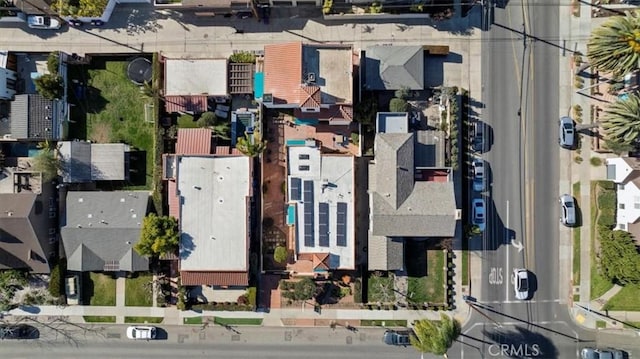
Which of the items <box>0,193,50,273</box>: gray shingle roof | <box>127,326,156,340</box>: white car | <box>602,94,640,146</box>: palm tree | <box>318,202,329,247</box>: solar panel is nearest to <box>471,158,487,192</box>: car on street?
<box>602,94,640,146</box>: palm tree

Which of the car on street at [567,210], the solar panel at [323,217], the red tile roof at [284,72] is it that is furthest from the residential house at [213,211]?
the car on street at [567,210]

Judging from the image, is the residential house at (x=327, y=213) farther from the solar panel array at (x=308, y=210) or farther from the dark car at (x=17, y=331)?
the dark car at (x=17, y=331)

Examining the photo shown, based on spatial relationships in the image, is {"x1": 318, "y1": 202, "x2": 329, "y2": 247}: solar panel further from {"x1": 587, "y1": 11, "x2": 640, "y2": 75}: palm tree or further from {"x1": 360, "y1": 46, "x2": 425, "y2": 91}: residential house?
{"x1": 587, "y1": 11, "x2": 640, "y2": 75}: palm tree

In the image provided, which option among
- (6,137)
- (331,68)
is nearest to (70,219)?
(6,137)

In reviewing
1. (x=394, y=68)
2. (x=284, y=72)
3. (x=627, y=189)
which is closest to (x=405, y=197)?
(x=394, y=68)

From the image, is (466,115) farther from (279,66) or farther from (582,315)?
(582,315)

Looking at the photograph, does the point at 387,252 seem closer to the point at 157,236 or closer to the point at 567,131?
the point at 567,131
